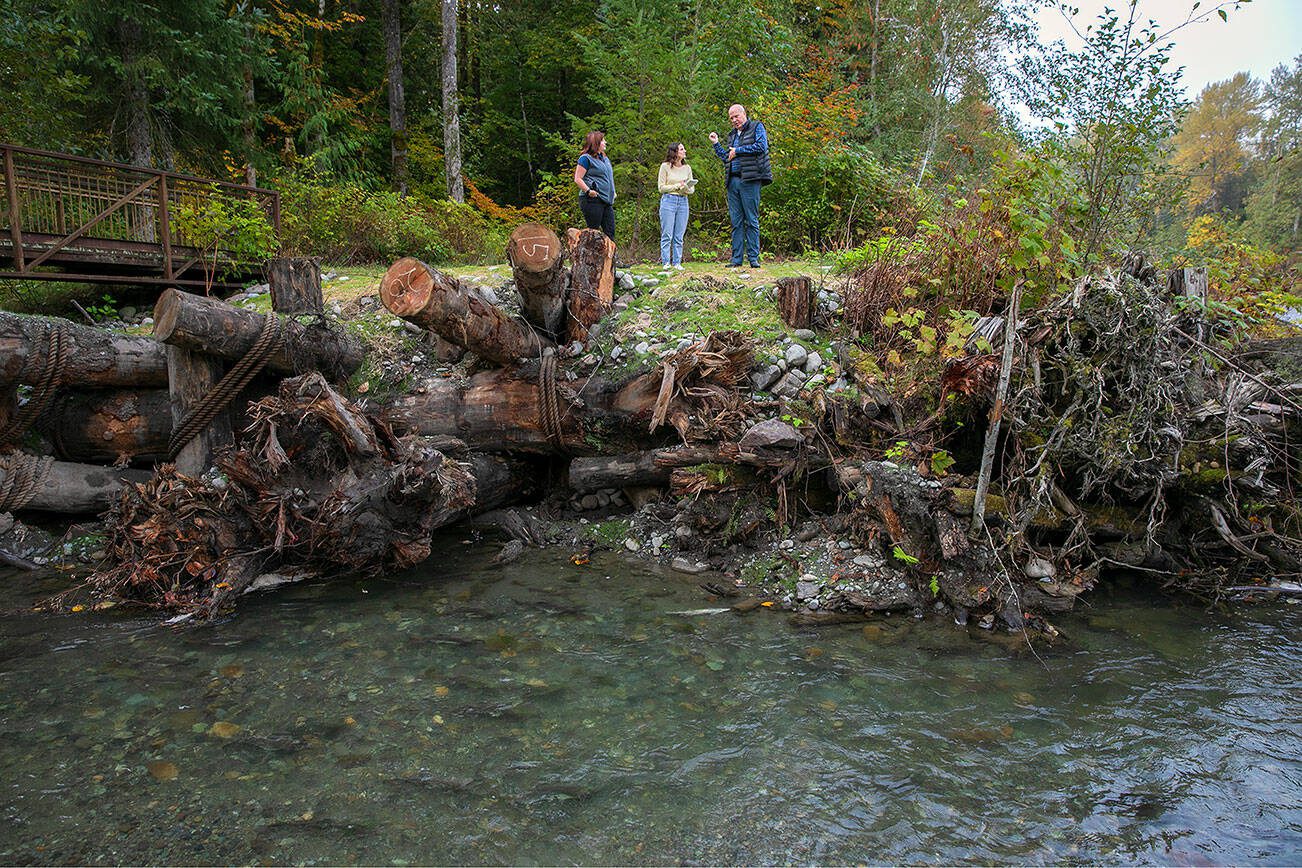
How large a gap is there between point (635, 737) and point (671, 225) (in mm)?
7980

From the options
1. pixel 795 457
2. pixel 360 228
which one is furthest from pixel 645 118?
pixel 795 457

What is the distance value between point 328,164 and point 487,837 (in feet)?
56.7

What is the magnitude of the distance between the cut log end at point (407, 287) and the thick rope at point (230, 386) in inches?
52.1

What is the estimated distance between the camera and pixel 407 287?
5.95m

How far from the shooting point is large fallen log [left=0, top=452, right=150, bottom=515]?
20.0 ft

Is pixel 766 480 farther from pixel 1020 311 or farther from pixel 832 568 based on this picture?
pixel 1020 311

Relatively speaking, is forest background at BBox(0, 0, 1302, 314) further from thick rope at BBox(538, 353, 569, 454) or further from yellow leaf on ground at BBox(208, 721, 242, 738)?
yellow leaf on ground at BBox(208, 721, 242, 738)

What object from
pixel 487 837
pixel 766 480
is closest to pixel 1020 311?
pixel 766 480

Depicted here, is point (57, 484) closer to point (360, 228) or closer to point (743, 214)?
point (360, 228)

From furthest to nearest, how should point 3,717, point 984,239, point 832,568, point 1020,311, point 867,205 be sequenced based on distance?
point 867,205, point 984,239, point 1020,311, point 832,568, point 3,717

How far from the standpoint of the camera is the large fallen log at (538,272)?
6469mm

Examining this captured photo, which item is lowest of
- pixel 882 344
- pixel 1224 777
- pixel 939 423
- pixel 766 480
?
pixel 1224 777

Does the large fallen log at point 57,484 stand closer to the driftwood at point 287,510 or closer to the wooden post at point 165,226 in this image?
the driftwood at point 287,510

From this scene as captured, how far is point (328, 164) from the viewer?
16.8m
